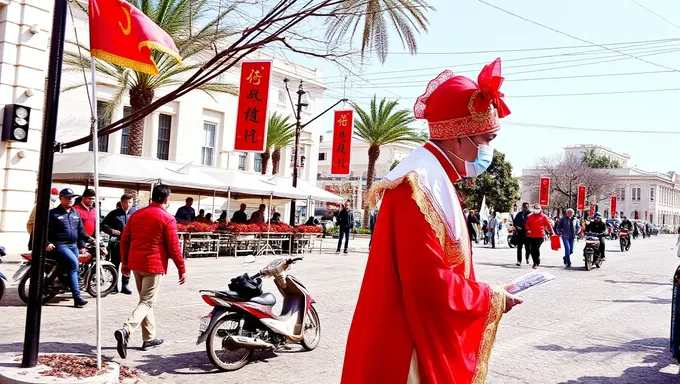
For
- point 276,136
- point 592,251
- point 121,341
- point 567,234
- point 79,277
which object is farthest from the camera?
point 276,136

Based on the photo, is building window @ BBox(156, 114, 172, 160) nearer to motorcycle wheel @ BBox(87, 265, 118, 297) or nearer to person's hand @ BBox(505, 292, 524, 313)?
motorcycle wheel @ BBox(87, 265, 118, 297)

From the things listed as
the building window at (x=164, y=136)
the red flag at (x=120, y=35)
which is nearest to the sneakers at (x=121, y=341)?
the red flag at (x=120, y=35)

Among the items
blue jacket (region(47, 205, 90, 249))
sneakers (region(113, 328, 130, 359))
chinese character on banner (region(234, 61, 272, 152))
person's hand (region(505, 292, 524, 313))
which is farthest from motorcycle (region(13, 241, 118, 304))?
chinese character on banner (region(234, 61, 272, 152))

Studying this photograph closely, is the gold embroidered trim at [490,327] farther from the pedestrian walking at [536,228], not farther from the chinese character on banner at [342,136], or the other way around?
the chinese character on banner at [342,136]

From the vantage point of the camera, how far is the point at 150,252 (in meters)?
6.19

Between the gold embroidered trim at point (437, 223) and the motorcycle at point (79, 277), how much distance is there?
699 cm

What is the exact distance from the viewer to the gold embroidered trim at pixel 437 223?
6.92ft

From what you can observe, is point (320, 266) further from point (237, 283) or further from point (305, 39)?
point (305, 39)

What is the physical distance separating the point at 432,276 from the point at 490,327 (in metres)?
0.43

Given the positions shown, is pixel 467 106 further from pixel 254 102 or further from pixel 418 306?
pixel 254 102

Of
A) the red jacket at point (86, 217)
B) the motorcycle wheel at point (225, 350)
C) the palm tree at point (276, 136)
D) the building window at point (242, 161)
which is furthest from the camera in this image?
the building window at point (242, 161)

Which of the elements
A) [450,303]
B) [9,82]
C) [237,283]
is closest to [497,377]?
[237,283]

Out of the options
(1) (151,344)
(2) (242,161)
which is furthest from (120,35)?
(2) (242,161)

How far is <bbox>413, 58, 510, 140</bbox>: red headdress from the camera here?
2348 mm
